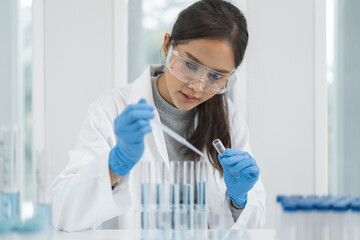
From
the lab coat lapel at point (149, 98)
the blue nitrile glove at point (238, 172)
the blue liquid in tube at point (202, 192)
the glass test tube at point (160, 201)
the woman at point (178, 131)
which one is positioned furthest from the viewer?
Result: the lab coat lapel at point (149, 98)

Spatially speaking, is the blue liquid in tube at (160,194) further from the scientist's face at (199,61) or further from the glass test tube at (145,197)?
the scientist's face at (199,61)

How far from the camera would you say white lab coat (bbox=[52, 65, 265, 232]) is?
1565mm

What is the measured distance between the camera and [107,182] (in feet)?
Result: 5.07

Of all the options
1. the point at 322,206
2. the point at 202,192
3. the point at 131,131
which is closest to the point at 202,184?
the point at 202,192

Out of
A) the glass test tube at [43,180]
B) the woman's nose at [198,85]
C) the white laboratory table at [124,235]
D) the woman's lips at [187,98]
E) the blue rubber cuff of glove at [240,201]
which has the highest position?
the woman's nose at [198,85]

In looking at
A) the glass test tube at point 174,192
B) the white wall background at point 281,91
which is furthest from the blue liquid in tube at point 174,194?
the white wall background at point 281,91

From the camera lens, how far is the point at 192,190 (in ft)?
4.72

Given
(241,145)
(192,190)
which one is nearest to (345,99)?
(241,145)

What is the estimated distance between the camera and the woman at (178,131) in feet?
5.10

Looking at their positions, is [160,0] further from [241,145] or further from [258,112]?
[241,145]

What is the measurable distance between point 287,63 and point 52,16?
5.52 feet

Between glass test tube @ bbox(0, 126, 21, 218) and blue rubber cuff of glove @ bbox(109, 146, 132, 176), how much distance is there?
37 cm

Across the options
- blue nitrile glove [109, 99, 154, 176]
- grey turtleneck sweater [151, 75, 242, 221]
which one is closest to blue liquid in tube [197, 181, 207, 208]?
blue nitrile glove [109, 99, 154, 176]

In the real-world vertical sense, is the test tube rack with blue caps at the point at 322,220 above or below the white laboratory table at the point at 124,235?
above
